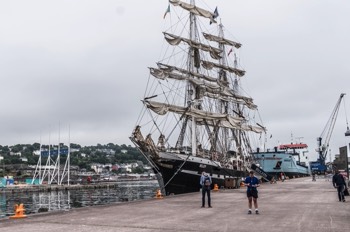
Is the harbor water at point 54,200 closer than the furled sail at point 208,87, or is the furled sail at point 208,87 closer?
the harbor water at point 54,200

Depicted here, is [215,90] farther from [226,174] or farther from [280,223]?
[280,223]

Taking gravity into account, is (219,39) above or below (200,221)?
above

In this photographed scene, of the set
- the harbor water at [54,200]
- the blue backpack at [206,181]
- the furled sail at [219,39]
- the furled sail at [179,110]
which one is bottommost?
the harbor water at [54,200]

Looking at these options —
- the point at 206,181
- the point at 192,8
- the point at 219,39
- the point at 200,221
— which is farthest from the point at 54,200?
the point at 200,221

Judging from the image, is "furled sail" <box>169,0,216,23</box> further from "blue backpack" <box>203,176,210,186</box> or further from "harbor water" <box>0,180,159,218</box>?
"blue backpack" <box>203,176,210,186</box>

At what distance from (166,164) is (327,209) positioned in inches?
966

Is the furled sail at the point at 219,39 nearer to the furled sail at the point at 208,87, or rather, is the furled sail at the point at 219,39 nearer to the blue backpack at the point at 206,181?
the furled sail at the point at 208,87

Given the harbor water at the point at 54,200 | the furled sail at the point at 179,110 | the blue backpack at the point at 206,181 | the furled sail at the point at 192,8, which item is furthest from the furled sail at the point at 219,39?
the blue backpack at the point at 206,181

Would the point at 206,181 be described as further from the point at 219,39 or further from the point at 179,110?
the point at 219,39

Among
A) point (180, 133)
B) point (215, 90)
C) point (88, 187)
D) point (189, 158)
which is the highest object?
point (215, 90)

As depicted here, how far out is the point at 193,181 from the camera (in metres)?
41.9

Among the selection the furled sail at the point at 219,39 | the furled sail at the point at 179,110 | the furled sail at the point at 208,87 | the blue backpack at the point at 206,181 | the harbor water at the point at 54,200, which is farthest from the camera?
the furled sail at the point at 219,39

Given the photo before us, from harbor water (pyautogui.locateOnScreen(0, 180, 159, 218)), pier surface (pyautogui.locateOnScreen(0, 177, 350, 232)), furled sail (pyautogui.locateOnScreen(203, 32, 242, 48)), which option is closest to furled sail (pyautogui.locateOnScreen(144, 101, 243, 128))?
harbor water (pyautogui.locateOnScreen(0, 180, 159, 218))

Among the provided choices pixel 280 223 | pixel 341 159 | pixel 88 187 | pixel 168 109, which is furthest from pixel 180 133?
pixel 88 187
